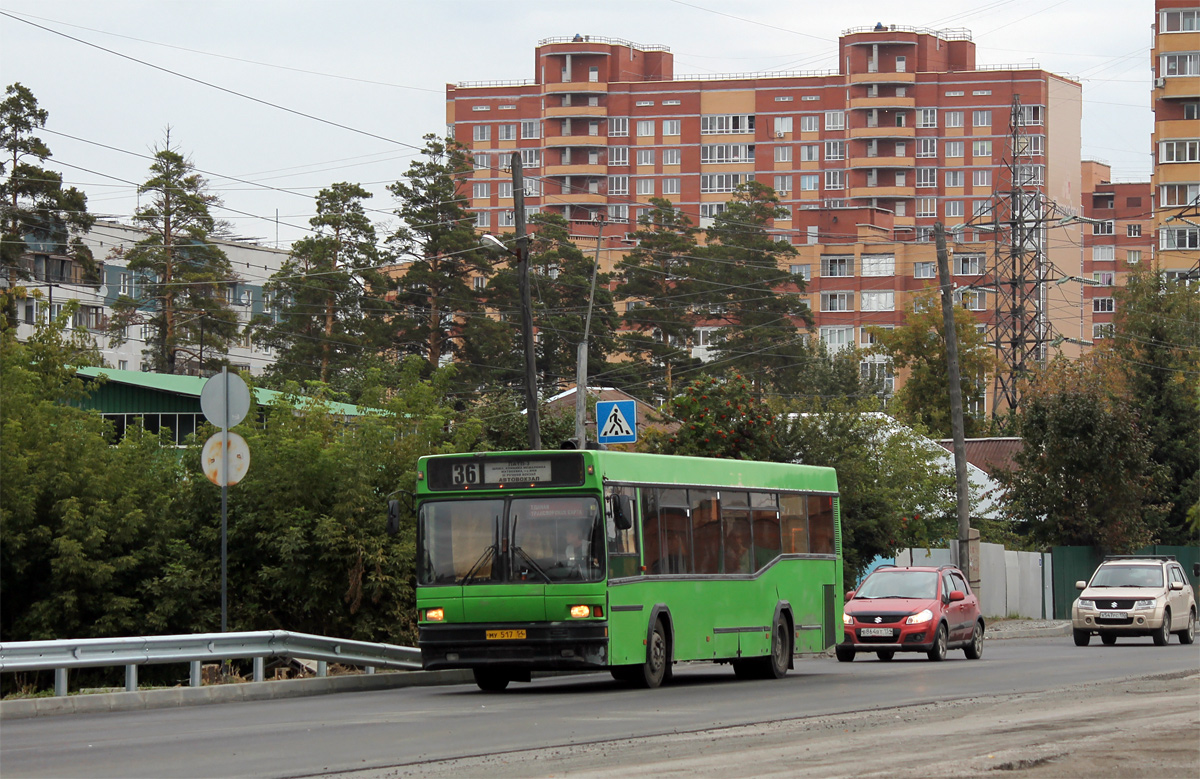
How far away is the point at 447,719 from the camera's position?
1570 centimetres

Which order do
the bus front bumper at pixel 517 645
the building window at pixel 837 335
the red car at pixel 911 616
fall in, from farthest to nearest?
the building window at pixel 837 335 < the red car at pixel 911 616 < the bus front bumper at pixel 517 645

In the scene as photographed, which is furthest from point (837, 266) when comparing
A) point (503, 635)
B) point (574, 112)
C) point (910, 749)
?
point (910, 749)

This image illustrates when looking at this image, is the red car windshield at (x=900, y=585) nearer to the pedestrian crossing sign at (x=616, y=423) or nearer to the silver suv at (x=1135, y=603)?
the pedestrian crossing sign at (x=616, y=423)

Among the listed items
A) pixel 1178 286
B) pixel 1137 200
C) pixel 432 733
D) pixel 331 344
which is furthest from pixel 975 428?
pixel 1137 200

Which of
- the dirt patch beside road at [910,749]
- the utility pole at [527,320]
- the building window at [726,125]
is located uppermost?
the building window at [726,125]

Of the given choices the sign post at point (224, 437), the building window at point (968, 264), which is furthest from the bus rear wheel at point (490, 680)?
the building window at point (968, 264)

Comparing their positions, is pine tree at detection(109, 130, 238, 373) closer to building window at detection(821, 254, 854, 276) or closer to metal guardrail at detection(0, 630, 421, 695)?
metal guardrail at detection(0, 630, 421, 695)

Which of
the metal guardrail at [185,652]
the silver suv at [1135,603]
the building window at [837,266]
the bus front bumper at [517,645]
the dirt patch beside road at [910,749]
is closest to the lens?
the dirt patch beside road at [910,749]

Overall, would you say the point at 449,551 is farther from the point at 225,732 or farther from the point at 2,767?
the point at 2,767

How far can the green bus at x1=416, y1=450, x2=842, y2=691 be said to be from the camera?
62.7 ft

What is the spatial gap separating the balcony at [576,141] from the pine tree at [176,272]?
2994 inches

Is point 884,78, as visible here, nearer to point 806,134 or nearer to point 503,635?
point 806,134

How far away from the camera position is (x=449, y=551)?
1969 cm

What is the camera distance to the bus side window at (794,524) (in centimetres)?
2353
